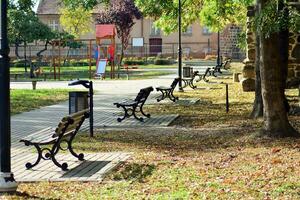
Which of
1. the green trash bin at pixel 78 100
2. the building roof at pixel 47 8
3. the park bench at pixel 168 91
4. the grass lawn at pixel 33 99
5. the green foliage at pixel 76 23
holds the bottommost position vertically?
the grass lawn at pixel 33 99

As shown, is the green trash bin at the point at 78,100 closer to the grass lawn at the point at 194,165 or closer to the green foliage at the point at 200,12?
the grass lawn at the point at 194,165

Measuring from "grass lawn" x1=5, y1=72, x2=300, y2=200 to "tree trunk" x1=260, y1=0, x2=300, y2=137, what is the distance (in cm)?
35

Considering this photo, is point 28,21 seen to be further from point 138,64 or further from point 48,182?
point 48,182

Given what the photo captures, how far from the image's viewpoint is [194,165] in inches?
353

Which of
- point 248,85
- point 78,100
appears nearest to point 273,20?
point 78,100

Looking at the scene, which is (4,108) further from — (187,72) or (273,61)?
(187,72)

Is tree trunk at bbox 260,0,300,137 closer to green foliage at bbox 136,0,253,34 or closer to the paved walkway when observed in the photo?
the paved walkway

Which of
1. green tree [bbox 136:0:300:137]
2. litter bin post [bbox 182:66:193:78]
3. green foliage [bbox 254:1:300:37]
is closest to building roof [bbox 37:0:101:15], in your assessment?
litter bin post [bbox 182:66:193:78]

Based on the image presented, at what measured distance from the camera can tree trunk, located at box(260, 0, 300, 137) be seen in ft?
37.0

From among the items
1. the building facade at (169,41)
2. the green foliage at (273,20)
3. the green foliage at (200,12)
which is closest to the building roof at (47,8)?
the building facade at (169,41)

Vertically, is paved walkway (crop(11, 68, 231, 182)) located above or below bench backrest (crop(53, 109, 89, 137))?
below

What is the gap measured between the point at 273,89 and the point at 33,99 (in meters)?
12.5

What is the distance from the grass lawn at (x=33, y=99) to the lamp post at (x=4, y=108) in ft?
35.0

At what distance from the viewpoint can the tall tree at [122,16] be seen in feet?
213
